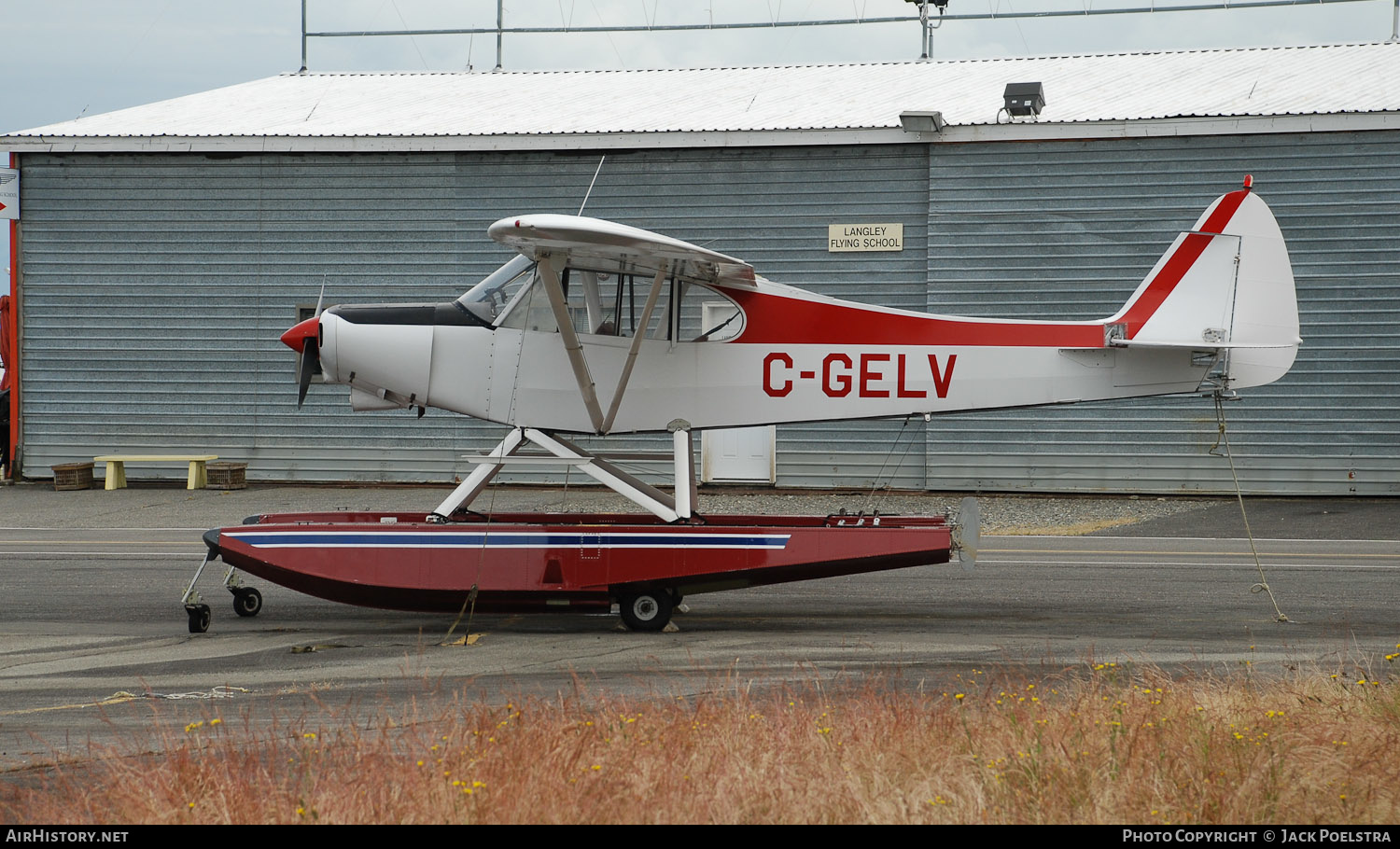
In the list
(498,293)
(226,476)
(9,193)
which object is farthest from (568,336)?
(9,193)

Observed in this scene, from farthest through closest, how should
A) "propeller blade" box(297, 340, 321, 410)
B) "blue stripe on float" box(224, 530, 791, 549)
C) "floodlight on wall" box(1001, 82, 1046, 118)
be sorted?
"floodlight on wall" box(1001, 82, 1046, 118)
"propeller blade" box(297, 340, 321, 410)
"blue stripe on float" box(224, 530, 791, 549)

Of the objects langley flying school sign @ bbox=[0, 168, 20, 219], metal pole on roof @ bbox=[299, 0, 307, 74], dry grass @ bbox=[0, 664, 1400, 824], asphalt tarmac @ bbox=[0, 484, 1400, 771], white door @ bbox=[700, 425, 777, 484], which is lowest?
asphalt tarmac @ bbox=[0, 484, 1400, 771]

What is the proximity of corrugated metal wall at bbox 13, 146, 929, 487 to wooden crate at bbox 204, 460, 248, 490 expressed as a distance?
0.50 m

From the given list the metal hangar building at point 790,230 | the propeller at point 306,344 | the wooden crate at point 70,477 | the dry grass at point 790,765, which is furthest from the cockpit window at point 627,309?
the wooden crate at point 70,477

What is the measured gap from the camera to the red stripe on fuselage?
955 cm

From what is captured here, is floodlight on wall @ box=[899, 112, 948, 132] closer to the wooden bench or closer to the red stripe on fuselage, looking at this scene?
the red stripe on fuselage

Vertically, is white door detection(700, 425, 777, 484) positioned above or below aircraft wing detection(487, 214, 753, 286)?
below

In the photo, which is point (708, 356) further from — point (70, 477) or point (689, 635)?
point (70, 477)

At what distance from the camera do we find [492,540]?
9023mm

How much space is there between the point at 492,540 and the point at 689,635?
5.17ft

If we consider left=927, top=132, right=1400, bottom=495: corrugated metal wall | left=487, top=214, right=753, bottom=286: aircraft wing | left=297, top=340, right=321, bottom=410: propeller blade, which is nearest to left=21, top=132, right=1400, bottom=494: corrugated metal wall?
left=927, top=132, right=1400, bottom=495: corrugated metal wall

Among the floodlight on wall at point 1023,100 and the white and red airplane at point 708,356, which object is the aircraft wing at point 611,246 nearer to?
the white and red airplane at point 708,356

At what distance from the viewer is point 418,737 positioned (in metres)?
5.53

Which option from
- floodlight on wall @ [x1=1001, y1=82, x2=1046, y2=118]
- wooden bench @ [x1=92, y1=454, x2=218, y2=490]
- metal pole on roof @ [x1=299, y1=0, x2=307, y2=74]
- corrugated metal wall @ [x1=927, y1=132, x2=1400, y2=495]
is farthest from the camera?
metal pole on roof @ [x1=299, y1=0, x2=307, y2=74]
